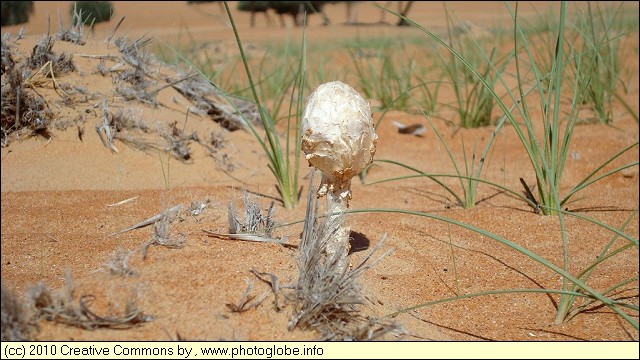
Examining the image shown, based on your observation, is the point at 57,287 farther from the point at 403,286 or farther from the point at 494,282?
the point at 494,282

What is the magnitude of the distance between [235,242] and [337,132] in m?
0.61

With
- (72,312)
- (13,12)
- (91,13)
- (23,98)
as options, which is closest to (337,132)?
(72,312)

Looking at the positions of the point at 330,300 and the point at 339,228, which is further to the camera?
the point at 339,228

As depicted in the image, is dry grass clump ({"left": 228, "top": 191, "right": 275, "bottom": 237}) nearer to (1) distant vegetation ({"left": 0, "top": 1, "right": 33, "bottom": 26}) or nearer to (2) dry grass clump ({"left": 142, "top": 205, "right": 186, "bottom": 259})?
(2) dry grass clump ({"left": 142, "top": 205, "right": 186, "bottom": 259})

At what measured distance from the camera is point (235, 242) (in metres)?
2.28

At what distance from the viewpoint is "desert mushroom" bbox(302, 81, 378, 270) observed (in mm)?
1963

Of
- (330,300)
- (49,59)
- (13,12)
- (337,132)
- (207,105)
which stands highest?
(337,132)

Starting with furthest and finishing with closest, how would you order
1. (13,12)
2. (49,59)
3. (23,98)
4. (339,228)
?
(13,12) → (49,59) → (23,98) → (339,228)

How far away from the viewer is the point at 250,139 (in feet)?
14.4

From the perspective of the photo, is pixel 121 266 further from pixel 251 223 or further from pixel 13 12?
pixel 13 12

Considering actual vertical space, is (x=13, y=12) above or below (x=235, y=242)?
below

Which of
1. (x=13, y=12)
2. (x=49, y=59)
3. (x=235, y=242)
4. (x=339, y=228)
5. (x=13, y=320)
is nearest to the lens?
(x=13, y=320)

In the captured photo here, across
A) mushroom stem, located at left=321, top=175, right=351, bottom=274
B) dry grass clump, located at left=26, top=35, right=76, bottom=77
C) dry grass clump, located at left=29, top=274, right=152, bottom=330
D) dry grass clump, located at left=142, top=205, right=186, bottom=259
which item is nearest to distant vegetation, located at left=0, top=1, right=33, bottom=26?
dry grass clump, located at left=26, top=35, right=76, bottom=77

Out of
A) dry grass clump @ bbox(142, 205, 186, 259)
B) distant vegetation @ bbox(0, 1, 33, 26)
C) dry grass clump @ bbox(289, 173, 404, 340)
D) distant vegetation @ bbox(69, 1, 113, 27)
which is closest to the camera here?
dry grass clump @ bbox(289, 173, 404, 340)
